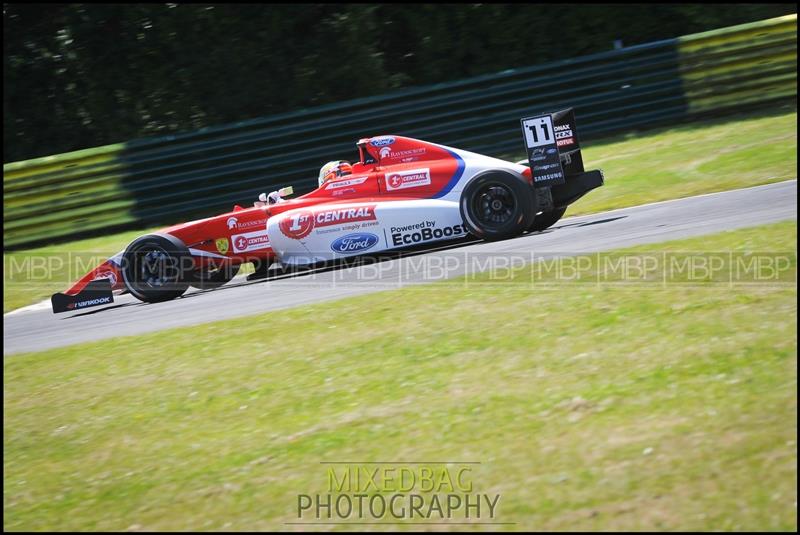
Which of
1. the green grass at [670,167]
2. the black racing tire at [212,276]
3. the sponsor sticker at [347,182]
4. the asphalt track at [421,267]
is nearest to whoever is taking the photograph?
the asphalt track at [421,267]

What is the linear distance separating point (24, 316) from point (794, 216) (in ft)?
30.9

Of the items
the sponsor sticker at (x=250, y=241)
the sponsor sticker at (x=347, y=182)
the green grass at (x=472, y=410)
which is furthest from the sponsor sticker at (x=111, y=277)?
the sponsor sticker at (x=347, y=182)

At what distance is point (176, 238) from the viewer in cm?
1073

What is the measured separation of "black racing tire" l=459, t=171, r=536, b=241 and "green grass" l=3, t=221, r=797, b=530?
5.54 feet

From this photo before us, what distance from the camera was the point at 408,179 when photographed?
10.3 metres

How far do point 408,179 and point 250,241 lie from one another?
6.79 ft

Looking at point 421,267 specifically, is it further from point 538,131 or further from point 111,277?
point 111,277

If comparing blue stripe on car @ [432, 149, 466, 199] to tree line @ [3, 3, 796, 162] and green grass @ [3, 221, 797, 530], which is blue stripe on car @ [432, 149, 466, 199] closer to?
green grass @ [3, 221, 797, 530]

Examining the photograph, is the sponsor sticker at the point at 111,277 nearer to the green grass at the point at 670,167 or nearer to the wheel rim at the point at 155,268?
the wheel rim at the point at 155,268

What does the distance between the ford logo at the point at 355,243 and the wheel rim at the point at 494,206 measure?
48.5 inches

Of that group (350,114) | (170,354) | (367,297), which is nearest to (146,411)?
(170,354)

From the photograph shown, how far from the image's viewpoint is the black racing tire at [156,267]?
35.1 feet

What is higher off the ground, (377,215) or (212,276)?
(377,215)

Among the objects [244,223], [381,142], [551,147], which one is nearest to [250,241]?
[244,223]
